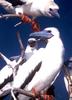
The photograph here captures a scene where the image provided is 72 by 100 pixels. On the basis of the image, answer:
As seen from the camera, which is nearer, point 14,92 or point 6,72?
point 14,92

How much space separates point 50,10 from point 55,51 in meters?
0.16

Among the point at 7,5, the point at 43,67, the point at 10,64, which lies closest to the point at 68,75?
the point at 43,67

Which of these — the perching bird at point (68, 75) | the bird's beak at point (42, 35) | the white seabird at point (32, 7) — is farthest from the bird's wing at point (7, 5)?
the perching bird at point (68, 75)

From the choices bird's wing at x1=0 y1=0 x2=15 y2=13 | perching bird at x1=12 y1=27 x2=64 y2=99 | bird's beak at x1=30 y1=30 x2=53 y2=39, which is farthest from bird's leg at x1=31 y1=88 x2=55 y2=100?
bird's wing at x1=0 y1=0 x2=15 y2=13

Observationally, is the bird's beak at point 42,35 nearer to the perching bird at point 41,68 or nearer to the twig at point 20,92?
the perching bird at point 41,68

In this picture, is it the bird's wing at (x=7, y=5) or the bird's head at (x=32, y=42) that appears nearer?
the bird's wing at (x=7, y=5)

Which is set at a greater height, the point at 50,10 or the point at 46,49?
the point at 50,10

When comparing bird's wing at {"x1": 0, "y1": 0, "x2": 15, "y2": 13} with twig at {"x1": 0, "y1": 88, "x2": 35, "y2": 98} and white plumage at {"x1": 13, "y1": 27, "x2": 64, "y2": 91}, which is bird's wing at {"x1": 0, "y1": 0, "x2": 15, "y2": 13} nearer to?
white plumage at {"x1": 13, "y1": 27, "x2": 64, "y2": 91}

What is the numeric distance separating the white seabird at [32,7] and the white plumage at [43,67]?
0.08 m

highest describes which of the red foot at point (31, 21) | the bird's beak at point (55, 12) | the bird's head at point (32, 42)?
the bird's beak at point (55, 12)

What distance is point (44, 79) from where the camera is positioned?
3.63 ft

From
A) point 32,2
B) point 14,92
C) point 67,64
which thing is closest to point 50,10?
point 32,2

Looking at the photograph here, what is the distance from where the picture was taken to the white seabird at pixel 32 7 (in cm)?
111

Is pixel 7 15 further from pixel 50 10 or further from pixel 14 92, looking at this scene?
pixel 14 92
